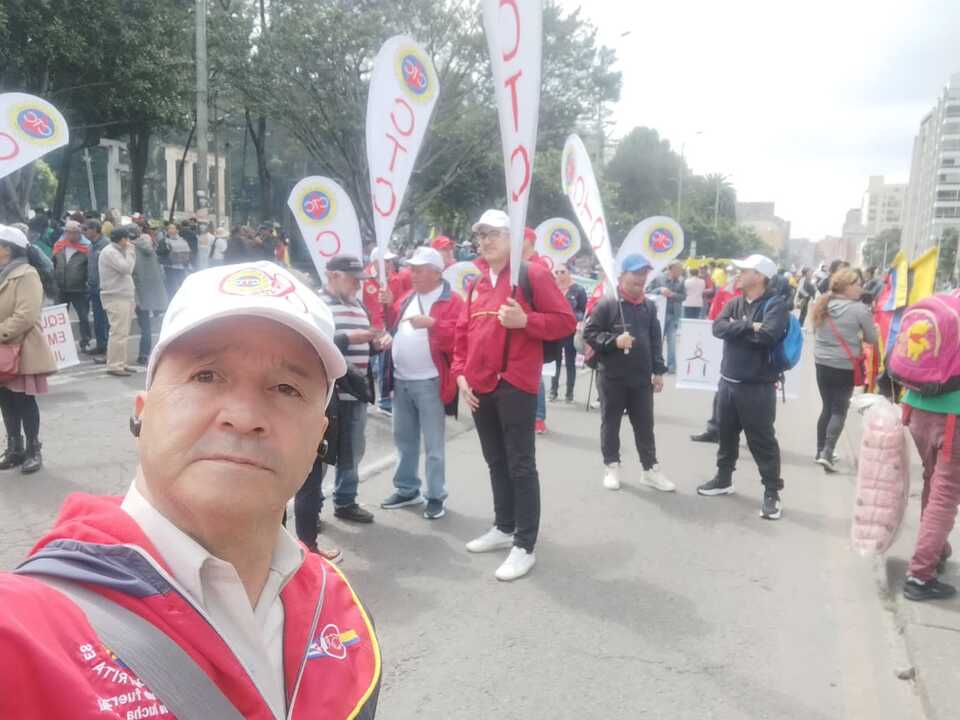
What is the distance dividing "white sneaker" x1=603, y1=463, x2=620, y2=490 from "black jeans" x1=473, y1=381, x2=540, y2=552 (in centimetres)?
180

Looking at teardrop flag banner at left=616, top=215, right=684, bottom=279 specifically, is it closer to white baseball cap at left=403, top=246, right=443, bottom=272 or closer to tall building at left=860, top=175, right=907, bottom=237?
white baseball cap at left=403, top=246, right=443, bottom=272

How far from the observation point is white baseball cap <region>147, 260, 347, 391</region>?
1163mm

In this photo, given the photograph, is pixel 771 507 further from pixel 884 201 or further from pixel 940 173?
pixel 884 201

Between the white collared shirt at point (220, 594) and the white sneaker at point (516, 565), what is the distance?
3404mm

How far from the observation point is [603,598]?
4.30 m

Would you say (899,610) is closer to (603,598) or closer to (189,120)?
(603,598)

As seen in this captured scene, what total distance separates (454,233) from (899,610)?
125 ft

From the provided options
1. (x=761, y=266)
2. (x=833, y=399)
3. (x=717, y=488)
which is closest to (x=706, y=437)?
(x=833, y=399)

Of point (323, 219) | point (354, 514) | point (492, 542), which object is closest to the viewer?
point (492, 542)

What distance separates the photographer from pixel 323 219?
6.78 meters

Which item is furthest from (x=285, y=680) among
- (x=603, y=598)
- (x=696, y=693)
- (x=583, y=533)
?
(x=583, y=533)

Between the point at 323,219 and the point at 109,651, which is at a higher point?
the point at 323,219

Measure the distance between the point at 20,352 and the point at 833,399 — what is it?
22.0 feet

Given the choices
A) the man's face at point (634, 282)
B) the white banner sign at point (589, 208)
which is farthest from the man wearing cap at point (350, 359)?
the man's face at point (634, 282)
